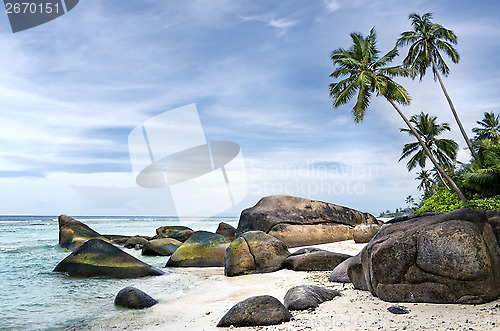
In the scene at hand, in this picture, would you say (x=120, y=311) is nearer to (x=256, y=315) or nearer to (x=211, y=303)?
(x=211, y=303)

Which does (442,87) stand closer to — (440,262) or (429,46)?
(429,46)

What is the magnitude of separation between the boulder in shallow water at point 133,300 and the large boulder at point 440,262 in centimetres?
372

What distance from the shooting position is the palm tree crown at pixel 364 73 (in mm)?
24244

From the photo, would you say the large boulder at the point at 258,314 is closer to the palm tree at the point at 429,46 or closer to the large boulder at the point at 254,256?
the large boulder at the point at 254,256

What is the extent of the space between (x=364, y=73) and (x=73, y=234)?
66.6ft

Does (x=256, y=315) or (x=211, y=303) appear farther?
(x=211, y=303)

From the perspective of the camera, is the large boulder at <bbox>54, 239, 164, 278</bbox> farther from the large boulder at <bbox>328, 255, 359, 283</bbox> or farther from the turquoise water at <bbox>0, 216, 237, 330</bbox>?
the large boulder at <bbox>328, 255, 359, 283</bbox>

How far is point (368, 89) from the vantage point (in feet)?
82.2

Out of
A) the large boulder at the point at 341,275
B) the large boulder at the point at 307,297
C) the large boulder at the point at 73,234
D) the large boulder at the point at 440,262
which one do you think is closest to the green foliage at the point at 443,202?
the large boulder at the point at 341,275

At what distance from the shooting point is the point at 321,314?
4.51 m

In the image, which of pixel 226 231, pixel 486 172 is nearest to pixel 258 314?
pixel 226 231

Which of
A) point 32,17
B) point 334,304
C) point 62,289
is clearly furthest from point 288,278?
point 32,17

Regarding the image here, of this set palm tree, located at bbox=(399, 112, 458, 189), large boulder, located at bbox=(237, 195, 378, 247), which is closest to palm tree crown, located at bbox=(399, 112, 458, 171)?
palm tree, located at bbox=(399, 112, 458, 189)

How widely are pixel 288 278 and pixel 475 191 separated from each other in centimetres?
2303
